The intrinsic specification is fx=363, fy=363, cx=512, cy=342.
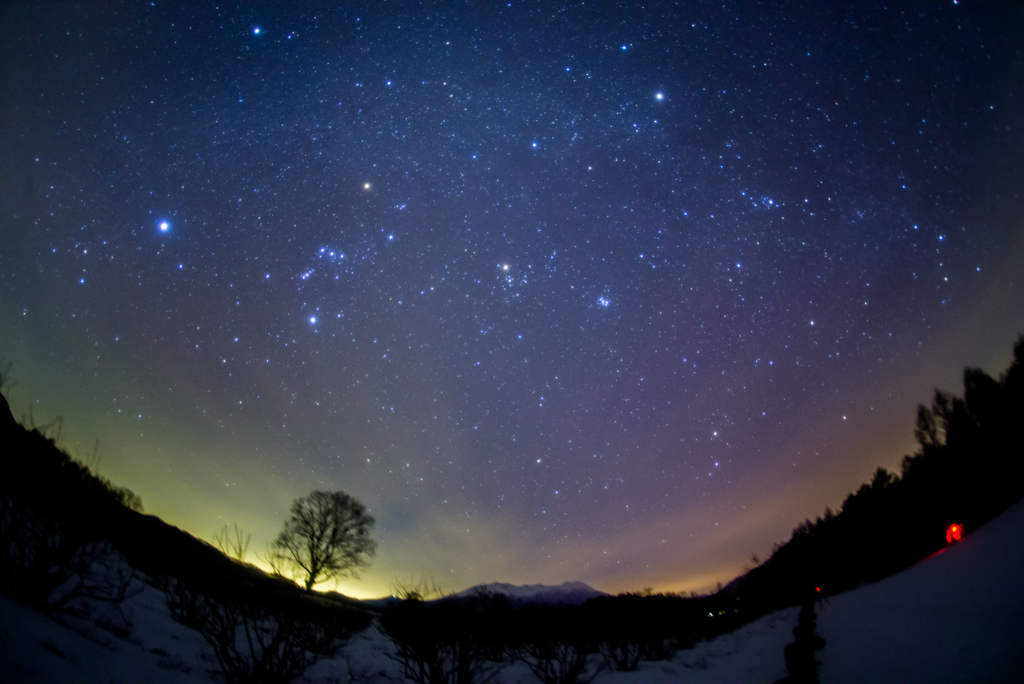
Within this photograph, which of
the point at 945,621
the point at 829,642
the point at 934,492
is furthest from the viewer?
the point at 934,492

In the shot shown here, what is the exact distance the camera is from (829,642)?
49.3 ft

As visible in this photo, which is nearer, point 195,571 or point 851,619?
point 851,619

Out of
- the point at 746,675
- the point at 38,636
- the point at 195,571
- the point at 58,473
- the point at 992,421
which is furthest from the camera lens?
the point at 992,421

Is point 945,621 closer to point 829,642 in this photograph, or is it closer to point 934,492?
point 829,642

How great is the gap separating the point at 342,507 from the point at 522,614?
16199 mm

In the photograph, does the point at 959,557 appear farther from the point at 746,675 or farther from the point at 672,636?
the point at 672,636

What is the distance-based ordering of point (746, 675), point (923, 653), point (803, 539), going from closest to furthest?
point (923, 653) < point (746, 675) < point (803, 539)

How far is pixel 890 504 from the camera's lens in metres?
29.5

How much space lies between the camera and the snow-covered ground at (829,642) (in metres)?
5.63

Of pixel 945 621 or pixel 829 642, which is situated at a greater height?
pixel 945 621

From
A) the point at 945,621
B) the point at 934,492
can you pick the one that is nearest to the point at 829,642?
the point at 945,621

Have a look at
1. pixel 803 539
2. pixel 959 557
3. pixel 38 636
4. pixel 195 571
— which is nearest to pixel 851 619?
pixel 959 557

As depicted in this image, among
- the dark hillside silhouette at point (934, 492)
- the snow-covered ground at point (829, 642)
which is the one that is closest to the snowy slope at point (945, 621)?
the snow-covered ground at point (829, 642)

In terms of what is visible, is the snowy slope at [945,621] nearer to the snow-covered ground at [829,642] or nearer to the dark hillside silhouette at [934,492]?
the snow-covered ground at [829,642]
